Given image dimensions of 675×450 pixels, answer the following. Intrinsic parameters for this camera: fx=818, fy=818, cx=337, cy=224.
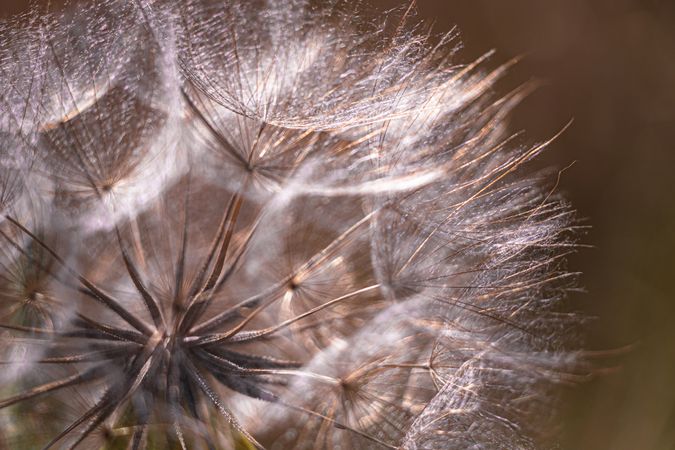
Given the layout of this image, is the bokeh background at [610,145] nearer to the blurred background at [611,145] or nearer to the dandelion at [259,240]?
the blurred background at [611,145]

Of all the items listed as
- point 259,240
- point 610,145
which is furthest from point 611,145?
point 259,240

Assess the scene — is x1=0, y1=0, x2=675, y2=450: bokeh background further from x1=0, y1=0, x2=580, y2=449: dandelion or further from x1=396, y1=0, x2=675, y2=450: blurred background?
x1=0, y1=0, x2=580, y2=449: dandelion

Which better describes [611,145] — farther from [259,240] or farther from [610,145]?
[259,240]

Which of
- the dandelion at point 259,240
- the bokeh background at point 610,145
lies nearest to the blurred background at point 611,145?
the bokeh background at point 610,145

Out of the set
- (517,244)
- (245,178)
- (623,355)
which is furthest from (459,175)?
(623,355)

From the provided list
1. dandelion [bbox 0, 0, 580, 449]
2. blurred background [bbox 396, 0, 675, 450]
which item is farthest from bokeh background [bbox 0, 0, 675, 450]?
dandelion [bbox 0, 0, 580, 449]
